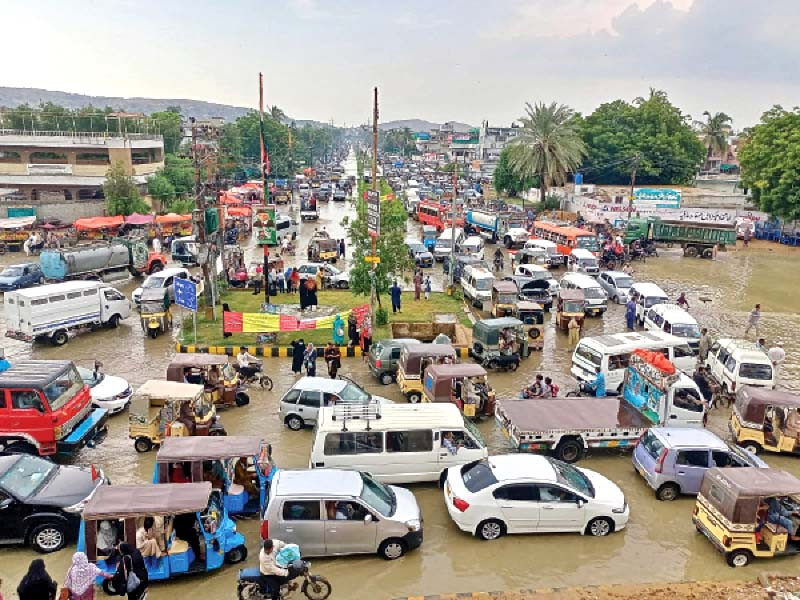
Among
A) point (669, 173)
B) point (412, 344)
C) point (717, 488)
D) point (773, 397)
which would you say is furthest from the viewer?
point (669, 173)

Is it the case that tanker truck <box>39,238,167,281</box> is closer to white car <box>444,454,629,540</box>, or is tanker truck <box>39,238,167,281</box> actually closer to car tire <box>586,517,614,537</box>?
white car <box>444,454,629,540</box>

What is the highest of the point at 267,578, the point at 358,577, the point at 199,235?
the point at 199,235

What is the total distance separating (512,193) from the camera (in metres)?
77.1

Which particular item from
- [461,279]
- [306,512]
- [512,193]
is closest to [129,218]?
[461,279]

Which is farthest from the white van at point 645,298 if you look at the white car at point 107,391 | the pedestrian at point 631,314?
the white car at point 107,391

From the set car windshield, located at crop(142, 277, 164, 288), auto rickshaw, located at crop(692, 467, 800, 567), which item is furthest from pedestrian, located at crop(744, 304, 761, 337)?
car windshield, located at crop(142, 277, 164, 288)

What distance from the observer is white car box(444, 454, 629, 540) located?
11.1 meters

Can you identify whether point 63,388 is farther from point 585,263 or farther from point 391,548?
point 585,263

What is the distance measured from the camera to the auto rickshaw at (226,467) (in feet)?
36.9

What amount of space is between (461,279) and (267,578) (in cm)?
2315

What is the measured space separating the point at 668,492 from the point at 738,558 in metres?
2.25

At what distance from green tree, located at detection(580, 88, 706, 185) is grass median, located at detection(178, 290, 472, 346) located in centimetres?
4734

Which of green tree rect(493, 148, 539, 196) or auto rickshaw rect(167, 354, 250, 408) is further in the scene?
green tree rect(493, 148, 539, 196)

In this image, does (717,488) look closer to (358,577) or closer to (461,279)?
(358,577)
